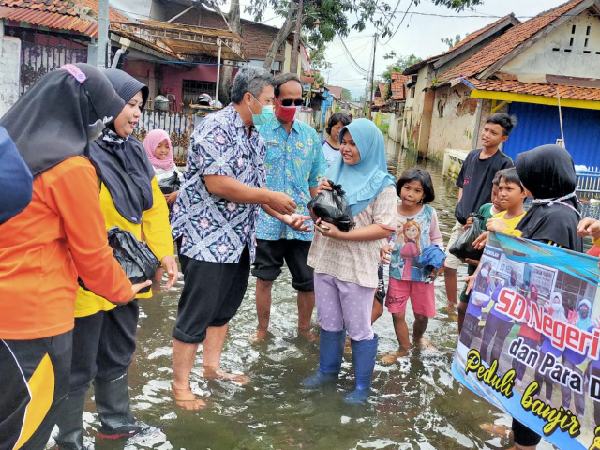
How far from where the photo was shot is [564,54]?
17.2 meters

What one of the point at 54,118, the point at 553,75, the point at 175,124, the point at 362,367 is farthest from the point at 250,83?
the point at 553,75

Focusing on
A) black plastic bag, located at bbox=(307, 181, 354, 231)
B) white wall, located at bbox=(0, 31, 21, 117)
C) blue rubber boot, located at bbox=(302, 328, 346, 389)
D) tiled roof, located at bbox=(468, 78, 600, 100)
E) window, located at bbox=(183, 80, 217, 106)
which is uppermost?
tiled roof, located at bbox=(468, 78, 600, 100)

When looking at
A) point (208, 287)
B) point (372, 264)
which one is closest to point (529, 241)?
point (372, 264)

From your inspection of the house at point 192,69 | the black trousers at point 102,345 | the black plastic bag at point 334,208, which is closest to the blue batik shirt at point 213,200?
the black plastic bag at point 334,208

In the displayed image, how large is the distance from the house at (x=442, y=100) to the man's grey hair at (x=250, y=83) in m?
17.1

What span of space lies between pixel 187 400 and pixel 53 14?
33.3 ft

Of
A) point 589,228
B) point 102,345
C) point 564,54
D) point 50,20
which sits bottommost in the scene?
point 102,345

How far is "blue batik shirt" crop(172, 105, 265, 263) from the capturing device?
3.19m

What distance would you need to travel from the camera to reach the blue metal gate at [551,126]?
17.1 m

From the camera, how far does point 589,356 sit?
7.98 feet

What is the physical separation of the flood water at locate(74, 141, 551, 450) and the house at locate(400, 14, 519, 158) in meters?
16.5

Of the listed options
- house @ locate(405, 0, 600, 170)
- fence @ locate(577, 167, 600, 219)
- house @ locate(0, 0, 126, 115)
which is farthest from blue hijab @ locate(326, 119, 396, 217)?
house @ locate(405, 0, 600, 170)

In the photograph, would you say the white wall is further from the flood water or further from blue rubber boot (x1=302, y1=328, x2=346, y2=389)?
blue rubber boot (x1=302, y1=328, x2=346, y2=389)

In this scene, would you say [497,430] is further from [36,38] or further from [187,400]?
[36,38]
